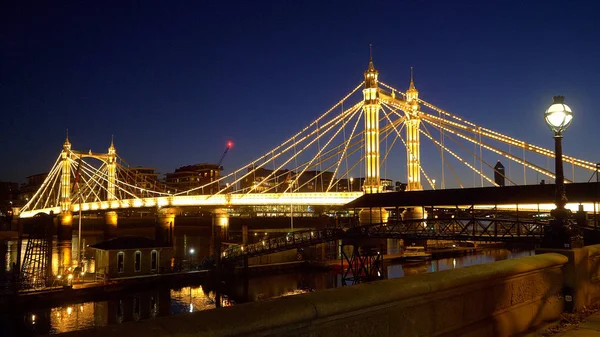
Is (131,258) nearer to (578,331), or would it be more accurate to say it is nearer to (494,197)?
(494,197)

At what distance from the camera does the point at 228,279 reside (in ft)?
162

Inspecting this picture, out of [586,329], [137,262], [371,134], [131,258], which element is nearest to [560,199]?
[586,329]

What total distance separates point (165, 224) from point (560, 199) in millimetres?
86894

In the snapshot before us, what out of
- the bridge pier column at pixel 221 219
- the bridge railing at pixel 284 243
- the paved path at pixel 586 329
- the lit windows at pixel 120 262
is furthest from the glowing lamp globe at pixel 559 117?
the bridge pier column at pixel 221 219

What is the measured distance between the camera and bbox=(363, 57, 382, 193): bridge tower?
64.0 metres

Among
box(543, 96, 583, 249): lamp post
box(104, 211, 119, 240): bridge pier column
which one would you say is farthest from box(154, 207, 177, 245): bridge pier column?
box(543, 96, 583, 249): lamp post

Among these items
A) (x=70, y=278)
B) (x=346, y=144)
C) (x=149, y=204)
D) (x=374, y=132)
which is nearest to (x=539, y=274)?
(x=70, y=278)

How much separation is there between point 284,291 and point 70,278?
1743 centimetres

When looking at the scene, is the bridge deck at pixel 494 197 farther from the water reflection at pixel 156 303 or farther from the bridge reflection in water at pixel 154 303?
the bridge reflection in water at pixel 154 303

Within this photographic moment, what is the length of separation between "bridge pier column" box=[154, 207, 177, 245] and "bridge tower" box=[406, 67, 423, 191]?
41.8 metres

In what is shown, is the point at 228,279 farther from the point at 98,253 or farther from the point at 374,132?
the point at 374,132

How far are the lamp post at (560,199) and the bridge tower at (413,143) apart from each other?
6245 cm

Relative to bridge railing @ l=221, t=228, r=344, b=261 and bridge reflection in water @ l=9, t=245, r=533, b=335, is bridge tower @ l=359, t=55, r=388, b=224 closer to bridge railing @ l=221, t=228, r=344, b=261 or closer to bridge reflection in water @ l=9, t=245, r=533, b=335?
bridge reflection in water @ l=9, t=245, r=533, b=335

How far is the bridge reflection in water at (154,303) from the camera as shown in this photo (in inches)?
1321
